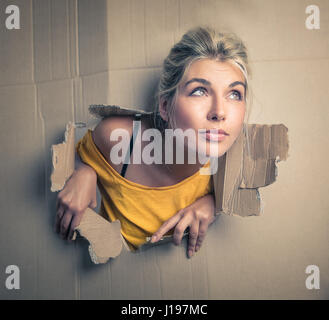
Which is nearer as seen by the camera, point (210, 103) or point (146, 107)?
point (210, 103)

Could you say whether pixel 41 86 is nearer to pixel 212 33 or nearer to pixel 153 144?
pixel 153 144

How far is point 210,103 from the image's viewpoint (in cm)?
65

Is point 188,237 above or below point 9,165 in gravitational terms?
below

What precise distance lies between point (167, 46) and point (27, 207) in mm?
519

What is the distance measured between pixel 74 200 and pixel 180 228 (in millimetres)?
241

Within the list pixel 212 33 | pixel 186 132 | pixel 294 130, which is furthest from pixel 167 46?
pixel 294 130

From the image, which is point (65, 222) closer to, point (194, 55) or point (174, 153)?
point (174, 153)

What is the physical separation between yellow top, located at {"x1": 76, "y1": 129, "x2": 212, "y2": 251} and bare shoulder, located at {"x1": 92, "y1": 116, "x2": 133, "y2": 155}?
0.02 meters

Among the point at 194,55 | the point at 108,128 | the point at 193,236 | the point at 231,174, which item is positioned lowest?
the point at 193,236

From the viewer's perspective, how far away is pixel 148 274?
732 millimetres

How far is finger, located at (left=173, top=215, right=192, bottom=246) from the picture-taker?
2.29 ft

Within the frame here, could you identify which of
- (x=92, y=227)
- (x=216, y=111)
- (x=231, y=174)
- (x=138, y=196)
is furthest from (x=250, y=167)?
(x=92, y=227)

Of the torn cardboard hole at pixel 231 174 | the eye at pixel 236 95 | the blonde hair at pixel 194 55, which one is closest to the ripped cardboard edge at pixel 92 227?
the torn cardboard hole at pixel 231 174

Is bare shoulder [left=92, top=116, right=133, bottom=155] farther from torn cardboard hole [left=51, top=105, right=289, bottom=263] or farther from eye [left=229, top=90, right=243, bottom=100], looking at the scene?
eye [left=229, top=90, right=243, bottom=100]
